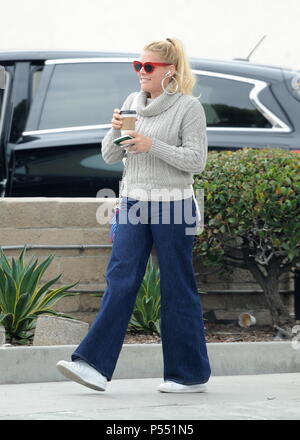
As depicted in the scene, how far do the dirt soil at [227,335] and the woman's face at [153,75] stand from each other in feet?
7.35

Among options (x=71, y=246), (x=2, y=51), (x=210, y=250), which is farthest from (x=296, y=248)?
(x=2, y=51)

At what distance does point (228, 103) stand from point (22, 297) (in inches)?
98.1

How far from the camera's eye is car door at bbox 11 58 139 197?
9.34 meters

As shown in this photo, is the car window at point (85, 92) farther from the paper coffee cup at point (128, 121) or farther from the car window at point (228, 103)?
the paper coffee cup at point (128, 121)

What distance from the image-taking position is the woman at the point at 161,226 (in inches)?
254

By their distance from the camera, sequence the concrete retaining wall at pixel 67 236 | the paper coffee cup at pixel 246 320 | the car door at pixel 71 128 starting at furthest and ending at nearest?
the car door at pixel 71 128 < the paper coffee cup at pixel 246 320 < the concrete retaining wall at pixel 67 236

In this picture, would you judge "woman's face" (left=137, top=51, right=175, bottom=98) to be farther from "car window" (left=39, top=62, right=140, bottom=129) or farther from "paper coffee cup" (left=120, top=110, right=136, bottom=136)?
"car window" (left=39, top=62, right=140, bottom=129)

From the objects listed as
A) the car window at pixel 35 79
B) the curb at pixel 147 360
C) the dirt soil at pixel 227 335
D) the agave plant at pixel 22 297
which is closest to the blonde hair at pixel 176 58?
the curb at pixel 147 360

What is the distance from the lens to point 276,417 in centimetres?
580

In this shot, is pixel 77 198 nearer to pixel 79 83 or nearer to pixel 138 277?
pixel 79 83

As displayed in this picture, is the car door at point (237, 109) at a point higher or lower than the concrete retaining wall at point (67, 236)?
higher

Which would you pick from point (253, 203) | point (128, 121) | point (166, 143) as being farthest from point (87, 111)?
point (128, 121)

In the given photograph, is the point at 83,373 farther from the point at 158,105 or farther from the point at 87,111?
the point at 87,111

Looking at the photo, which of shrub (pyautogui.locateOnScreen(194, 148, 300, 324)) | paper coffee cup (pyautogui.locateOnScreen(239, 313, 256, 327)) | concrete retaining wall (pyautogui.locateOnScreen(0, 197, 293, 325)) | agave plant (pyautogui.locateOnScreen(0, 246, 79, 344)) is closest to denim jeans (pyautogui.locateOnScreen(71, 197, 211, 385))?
agave plant (pyautogui.locateOnScreen(0, 246, 79, 344))
